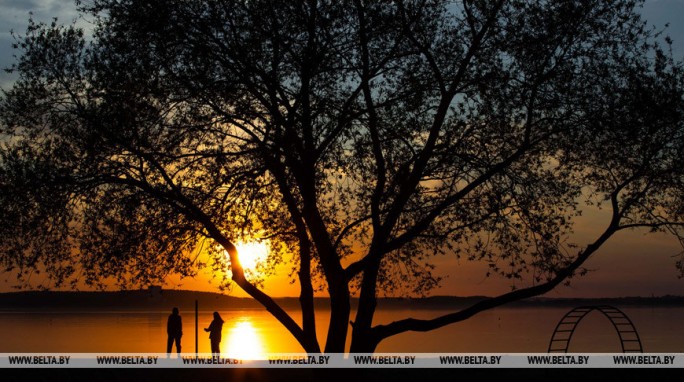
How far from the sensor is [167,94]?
890 inches

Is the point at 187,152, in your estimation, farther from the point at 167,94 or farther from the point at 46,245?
the point at 46,245

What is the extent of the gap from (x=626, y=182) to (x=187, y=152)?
12765 millimetres
